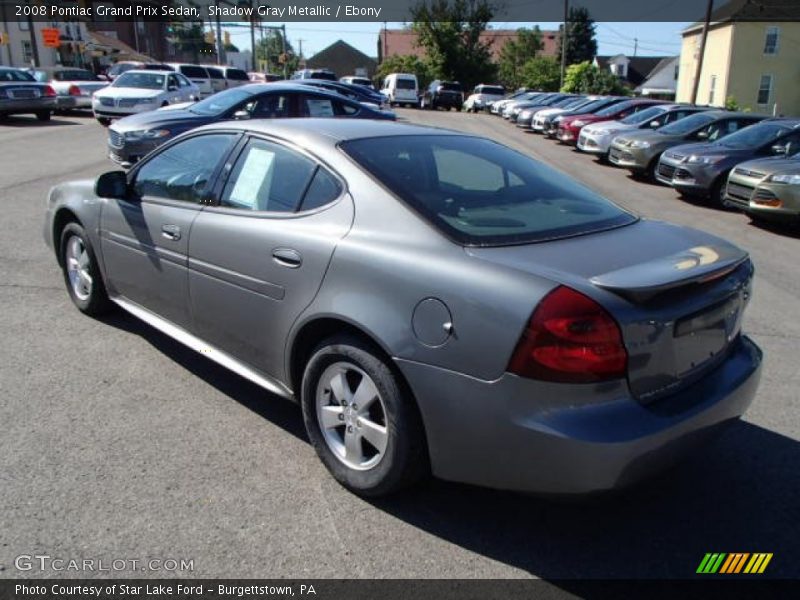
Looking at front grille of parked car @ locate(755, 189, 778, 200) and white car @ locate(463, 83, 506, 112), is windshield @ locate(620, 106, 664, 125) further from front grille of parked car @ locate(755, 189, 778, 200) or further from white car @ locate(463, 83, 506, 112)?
white car @ locate(463, 83, 506, 112)

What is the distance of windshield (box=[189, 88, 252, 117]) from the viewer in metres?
11.2

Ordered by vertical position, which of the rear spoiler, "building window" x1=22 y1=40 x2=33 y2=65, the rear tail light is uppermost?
"building window" x1=22 y1=40 x2=33 y2=65

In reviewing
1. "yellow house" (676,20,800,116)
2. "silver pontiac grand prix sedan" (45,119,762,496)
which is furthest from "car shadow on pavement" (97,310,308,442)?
"yellow house" (676,20,800,116)

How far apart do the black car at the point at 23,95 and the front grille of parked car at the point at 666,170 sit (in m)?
19.5

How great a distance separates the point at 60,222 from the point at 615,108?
19.4 meters

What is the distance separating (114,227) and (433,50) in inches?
2267

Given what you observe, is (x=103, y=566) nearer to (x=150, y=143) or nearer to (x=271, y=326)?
(x=271, y=326)

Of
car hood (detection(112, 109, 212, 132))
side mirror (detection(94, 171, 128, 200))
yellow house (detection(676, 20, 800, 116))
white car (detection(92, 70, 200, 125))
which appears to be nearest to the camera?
side mirror (detection(94, 171, 128, 200))

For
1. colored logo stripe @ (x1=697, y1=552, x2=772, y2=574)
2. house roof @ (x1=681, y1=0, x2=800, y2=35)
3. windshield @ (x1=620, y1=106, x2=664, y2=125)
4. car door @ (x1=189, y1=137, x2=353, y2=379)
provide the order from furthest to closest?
house roof @ (x1=681, y1=0, x2=800, y2=35), windshield @ (x1=620, y1=106, x2=664, y2=125), car door @ (x1=189, y1=137, x2=353, y2=379), colored logo stripe @ (x1=697, y1=552, x2=772, y2=574)

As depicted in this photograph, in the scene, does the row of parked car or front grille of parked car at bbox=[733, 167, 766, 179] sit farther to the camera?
front grille of parked car at bbox=[733, 167, 766, 179]

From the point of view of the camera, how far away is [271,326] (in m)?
3.24

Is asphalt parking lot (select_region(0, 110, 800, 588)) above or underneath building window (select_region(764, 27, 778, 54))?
underneath

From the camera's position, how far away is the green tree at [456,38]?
2223 inches

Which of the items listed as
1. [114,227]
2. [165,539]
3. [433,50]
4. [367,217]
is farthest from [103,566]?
[433,50]
